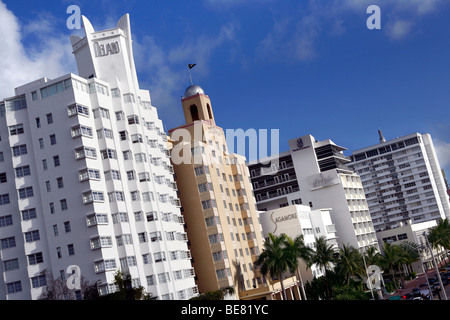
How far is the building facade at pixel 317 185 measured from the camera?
5497 inches

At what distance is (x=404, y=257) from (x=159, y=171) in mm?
67847

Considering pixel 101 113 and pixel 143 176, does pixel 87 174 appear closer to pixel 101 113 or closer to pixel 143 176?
pixel 101 113

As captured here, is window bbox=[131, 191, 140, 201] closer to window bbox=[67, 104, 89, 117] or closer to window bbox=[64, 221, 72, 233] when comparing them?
window bbox=[64, 221, 72, 233]

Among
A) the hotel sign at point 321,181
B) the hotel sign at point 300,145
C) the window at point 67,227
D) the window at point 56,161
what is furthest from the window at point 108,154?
the hotel sign at point 300,145

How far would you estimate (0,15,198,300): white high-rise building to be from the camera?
71.1m

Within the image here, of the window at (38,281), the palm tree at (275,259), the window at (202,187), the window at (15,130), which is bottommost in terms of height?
the palm tree at (275,259)

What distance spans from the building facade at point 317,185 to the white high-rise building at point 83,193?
64990 mm

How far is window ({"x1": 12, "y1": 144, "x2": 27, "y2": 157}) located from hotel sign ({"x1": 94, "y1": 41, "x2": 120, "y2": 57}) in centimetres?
1860

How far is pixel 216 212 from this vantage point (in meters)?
92.4

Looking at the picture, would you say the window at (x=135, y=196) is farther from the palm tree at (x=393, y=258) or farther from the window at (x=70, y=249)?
the palm tree at (x=393, y=258)

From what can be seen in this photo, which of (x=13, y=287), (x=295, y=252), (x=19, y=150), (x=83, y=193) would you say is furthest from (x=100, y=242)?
(x=295, y=252)

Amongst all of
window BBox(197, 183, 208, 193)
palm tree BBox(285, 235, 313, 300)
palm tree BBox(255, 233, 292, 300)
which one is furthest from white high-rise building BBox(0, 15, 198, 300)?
palm tree BBox(285, 235, 313, 300)
